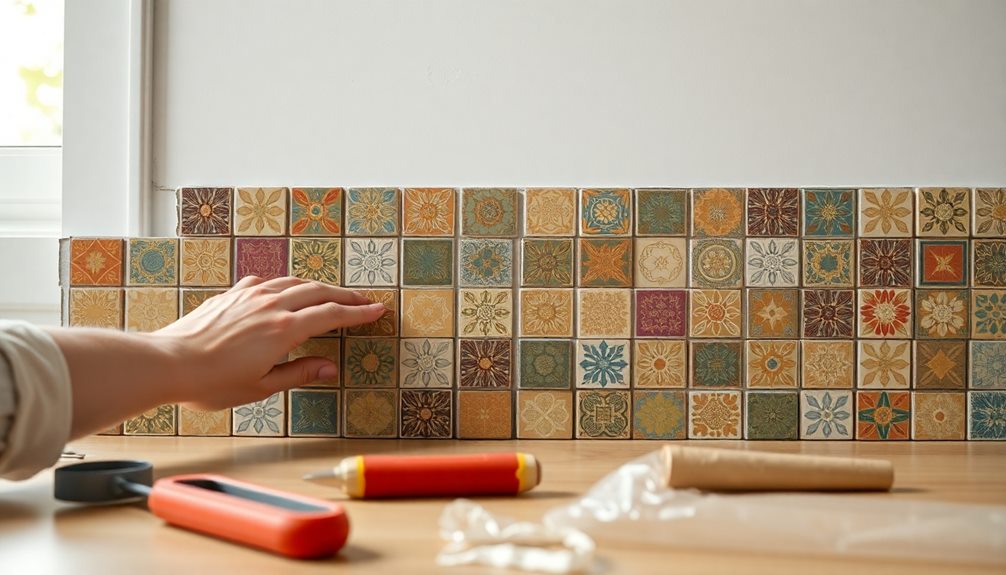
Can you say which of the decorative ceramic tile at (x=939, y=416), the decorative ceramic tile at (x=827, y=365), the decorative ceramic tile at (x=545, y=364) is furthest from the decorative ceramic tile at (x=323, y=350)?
the decorative ceramic tile at (x=939, y=416)

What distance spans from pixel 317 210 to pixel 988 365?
2.64 ft

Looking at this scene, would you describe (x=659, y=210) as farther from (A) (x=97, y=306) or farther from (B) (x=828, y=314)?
(A) (x=97, y=306)

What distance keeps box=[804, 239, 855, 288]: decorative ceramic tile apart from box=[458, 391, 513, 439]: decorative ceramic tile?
1.25 ft

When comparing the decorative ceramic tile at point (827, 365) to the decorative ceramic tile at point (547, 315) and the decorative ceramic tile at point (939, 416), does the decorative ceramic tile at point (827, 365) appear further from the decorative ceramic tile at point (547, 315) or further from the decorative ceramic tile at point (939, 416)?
the decorative ceramic tile at point (547, 315)

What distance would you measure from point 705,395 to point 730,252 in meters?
0.17

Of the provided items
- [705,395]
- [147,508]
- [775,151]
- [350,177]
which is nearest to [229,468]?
[147,508]

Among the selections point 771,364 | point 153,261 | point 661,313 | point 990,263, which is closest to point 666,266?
point 661,313

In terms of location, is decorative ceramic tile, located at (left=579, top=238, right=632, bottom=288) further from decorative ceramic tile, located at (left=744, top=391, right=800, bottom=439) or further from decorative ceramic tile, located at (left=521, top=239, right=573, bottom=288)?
decorative ceramic tile, located at (left=744, top=391, right=800, bottom=439)

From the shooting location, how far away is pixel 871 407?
950 millimetres

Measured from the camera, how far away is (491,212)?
0.96 m

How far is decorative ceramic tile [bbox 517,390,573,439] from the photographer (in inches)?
37.5

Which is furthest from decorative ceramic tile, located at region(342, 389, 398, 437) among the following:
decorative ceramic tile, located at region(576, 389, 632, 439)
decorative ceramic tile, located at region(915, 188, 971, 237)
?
decorative ceramic tile, located at region(915, 188, 971, 237)

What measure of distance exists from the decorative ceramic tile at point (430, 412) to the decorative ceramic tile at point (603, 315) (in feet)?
0.58

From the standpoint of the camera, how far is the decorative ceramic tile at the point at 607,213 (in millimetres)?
957
